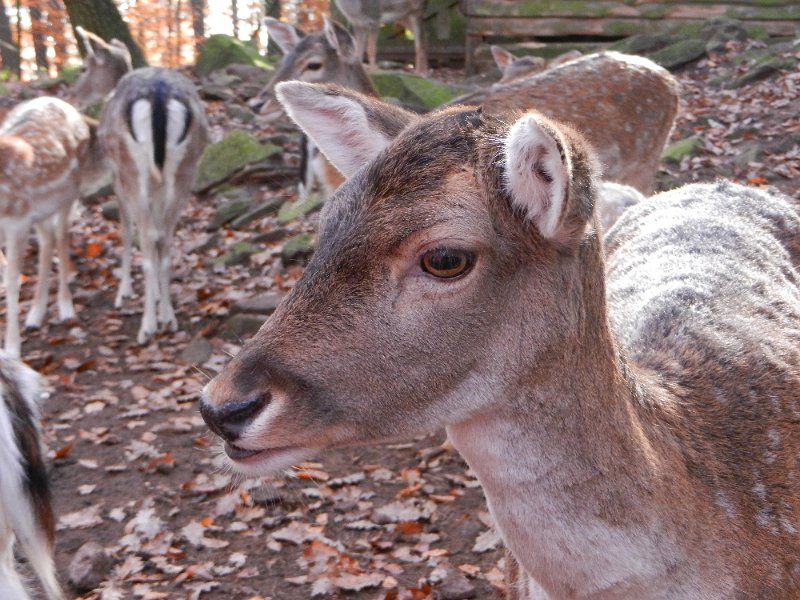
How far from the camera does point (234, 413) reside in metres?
1.93

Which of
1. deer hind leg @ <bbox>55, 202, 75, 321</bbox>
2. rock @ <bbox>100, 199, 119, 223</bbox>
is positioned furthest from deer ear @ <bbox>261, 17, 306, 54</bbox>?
deer hind leg @ <bbox>55, 202, 75, 321</bbox>

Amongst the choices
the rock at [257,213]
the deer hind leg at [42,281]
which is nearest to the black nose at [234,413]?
the deer hind leg at [42,281]

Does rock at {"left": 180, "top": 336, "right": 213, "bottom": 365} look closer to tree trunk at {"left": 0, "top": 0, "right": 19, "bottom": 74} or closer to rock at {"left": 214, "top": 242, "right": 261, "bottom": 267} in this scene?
rock at {"left": 214, "top": 242, "right": 261, "bottom": 267}

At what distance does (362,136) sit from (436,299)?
683 millimetres

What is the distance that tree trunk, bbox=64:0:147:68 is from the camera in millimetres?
14445

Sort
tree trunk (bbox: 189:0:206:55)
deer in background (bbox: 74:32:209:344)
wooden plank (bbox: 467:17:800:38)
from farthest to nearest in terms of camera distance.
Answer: tree trunk (bbox: 189:0:206:55), wooden plank (bbox: 467:17:800:38), deer in background (bbox: 74:32:209:344)

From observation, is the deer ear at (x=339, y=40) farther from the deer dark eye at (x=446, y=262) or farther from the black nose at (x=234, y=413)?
the black nose at (x=234, y=413)

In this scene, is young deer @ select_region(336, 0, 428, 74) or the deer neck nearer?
the deer neck

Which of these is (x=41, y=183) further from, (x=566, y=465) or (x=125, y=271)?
(x=566, y=465)

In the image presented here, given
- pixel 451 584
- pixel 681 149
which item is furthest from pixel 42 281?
pixel 681 149

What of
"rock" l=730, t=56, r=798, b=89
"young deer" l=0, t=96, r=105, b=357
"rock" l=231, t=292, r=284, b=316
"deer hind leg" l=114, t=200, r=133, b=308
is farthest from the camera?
"rock" l=730, t=56, r=798, b=89

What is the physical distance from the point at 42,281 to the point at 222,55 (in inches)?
352

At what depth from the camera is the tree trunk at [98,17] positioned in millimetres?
14445

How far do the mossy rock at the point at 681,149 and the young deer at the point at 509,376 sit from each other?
7161 mm
